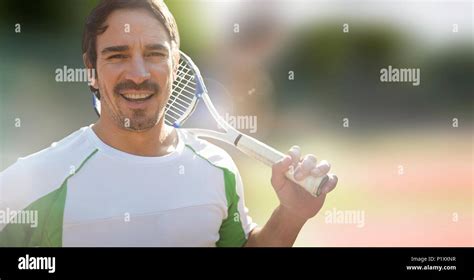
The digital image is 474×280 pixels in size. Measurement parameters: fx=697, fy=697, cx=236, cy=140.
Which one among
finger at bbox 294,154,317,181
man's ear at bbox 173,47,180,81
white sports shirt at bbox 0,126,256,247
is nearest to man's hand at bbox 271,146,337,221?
finger at bbox 294,154,317,181

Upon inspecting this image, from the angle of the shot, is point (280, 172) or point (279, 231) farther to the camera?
point (279, 231)

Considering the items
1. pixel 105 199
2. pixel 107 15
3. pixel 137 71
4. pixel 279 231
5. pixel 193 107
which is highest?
pixel 107 15

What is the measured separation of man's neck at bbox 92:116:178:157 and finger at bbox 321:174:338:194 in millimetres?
607

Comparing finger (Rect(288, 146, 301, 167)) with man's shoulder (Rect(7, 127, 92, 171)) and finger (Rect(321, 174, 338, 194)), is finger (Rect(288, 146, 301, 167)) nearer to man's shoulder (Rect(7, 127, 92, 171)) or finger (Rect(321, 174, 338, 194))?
finger (Rect(321, 174, 338, 194))

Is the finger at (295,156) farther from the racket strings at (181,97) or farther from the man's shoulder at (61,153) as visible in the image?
the man's shoulder at (61,153)

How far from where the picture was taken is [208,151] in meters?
2.70

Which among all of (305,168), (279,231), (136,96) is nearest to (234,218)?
(279,231)

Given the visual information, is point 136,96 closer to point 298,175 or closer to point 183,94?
point 183,94

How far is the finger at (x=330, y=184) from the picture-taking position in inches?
99.2

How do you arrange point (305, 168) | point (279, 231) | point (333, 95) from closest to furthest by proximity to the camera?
point (305, 168) → point (279, 231) → point (333, 95)

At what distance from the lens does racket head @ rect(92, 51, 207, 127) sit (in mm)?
2660

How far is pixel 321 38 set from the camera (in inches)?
109

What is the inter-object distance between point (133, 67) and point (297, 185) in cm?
75
